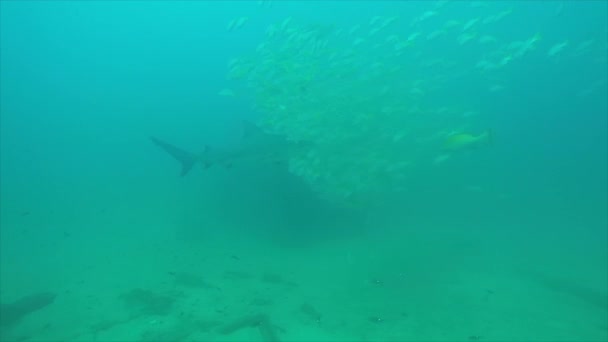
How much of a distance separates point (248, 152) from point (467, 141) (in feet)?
19.7

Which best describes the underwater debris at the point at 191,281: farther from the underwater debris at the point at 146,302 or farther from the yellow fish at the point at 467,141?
the yellow fish at the point at 467,141

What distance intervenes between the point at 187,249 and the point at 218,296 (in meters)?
4.12

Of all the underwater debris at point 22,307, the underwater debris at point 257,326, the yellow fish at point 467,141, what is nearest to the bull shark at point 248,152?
the yellow fish at point 467,141

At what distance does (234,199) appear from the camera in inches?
631

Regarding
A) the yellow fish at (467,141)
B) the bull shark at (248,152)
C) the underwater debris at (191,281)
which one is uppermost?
the yellow fish at (467,141)

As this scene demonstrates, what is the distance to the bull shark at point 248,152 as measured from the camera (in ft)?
38.0

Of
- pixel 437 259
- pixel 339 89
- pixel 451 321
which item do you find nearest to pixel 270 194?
pixel 339 89

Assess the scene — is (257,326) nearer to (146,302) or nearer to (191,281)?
(146,302)

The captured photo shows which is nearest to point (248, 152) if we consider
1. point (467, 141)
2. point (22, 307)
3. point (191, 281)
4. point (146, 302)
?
point (191, 281)

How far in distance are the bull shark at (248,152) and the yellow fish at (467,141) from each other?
4430mm

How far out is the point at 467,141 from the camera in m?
8.48

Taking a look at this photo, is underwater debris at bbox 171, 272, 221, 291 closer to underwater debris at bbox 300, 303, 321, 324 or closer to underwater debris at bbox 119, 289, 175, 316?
underwater debris at bbox 119, 289, 175, 316

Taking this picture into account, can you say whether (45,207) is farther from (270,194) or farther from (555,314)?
(555,314)

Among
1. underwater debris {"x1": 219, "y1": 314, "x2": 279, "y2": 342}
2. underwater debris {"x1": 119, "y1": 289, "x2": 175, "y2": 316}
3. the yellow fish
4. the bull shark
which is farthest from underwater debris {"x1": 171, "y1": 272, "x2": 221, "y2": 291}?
the yellow fish
